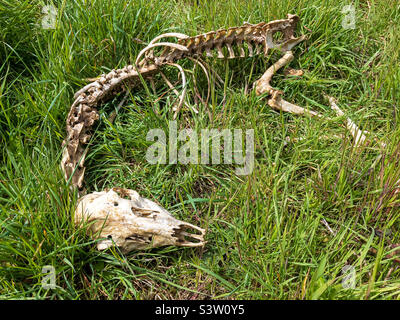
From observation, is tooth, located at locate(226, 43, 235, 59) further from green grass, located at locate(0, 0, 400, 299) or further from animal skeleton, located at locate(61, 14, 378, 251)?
green grass, located at locate(0, 0, 400, 299)

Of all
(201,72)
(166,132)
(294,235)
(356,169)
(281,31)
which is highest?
(281,31)

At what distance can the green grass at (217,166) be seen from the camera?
1.88 metres

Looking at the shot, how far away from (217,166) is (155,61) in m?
0.84

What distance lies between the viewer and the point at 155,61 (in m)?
2.60

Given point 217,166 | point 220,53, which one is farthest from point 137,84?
point 217,166

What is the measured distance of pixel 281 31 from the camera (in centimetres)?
281

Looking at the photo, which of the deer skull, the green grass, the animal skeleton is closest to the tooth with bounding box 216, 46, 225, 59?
the animal skeleton

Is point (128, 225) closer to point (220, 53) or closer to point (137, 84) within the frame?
point (137, 84)

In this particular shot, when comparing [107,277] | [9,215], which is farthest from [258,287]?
[9,215]

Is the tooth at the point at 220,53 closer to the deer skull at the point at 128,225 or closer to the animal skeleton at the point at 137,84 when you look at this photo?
the animal skeleton at the point at 137,84

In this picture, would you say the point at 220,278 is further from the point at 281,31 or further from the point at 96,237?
the point at 281,31

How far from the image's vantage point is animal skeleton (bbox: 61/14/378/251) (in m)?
1.92

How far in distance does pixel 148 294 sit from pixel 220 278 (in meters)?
0.38

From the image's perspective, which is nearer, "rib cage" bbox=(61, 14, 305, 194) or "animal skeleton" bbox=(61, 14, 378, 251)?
"animal skeleton" bbox=(61, 14, 378, 251)
